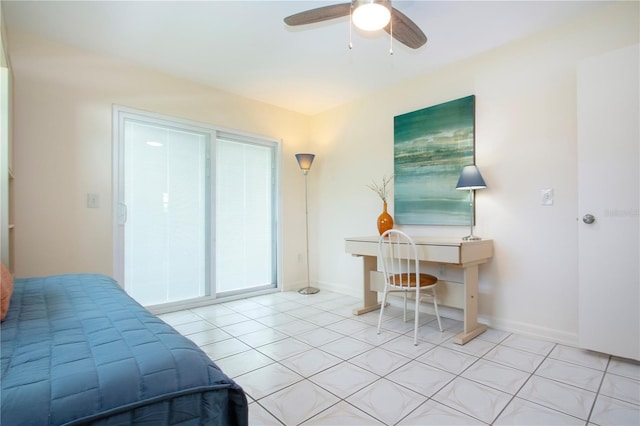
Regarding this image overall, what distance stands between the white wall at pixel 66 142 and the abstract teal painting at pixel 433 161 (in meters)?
2.31

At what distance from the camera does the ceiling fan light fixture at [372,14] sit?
161cm

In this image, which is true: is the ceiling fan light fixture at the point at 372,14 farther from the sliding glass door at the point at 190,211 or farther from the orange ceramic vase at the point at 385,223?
the sliding glass door at the point at 190,211

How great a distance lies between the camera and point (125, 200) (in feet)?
9.62

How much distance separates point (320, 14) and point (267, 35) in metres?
0.83

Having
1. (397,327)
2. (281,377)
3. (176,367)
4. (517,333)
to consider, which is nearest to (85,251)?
(281,377)

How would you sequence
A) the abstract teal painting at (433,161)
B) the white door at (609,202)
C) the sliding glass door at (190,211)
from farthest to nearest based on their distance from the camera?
the sliding glass door at (190,211), the abstract teal painting at (433,161), the white door at (609,202)

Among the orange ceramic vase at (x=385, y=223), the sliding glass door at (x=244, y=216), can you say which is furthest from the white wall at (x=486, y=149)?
the sliding glass door at (x=244, y=216)

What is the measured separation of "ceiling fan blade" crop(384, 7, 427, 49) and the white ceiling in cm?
25

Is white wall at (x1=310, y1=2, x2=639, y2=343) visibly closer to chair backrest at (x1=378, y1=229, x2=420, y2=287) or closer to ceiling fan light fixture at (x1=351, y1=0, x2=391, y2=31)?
chair backrest at (x1=378, y1=229, x2=420, y2=287)

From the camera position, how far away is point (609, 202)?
79.7 inches

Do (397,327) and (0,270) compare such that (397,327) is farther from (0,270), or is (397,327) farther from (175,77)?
(175,77)

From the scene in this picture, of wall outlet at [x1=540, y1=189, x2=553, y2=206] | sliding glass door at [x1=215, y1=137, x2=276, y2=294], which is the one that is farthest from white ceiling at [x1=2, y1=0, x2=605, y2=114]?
wall outlet at [x1=540, y1=189, x2=553, y2=206]

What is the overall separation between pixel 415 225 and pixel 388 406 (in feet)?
6.23

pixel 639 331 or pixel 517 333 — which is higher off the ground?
pixel 639 331
